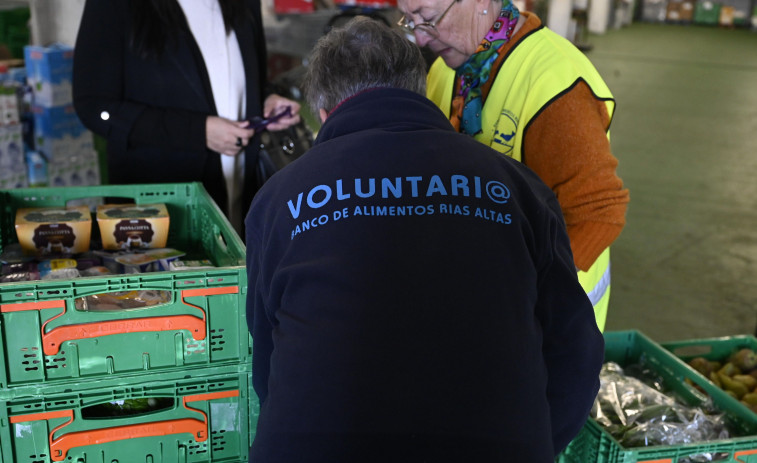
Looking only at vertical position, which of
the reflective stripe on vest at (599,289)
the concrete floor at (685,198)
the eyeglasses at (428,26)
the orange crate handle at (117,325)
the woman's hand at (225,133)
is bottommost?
the concrete floor at (685,198)

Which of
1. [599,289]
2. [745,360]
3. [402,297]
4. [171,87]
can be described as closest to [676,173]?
[745,360]

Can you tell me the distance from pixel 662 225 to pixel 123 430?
4.85 m

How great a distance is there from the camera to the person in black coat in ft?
7.95

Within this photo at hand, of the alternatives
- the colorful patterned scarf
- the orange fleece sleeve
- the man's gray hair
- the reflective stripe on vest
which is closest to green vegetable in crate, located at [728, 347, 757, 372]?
the reflective stripe on vest

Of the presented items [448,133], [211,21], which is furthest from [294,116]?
[448,133]

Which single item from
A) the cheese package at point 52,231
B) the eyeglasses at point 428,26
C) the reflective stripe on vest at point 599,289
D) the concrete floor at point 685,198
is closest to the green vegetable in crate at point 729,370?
the reflective stripe on vest at point 599,289

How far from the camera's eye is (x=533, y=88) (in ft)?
5.92

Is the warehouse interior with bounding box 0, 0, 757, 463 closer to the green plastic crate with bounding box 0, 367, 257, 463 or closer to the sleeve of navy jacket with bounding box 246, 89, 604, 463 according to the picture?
the green plastic crate with bounding box 0, 367, 257, 463

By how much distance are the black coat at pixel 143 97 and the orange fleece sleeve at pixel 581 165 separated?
1.22m

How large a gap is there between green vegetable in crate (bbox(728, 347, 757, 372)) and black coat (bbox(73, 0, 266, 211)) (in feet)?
6.73

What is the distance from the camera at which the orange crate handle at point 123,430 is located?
171 cm

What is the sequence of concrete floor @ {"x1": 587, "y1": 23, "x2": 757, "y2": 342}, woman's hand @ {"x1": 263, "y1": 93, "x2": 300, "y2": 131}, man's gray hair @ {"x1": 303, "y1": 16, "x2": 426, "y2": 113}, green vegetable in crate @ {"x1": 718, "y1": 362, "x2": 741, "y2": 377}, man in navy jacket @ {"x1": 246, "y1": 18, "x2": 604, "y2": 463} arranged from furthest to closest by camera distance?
concrete floor @ {"x1": 587, "y1": 23, "x2": 757, "y2": 342} < green vegetable in crate @ {"x1": 718, "y1": 362, "x2": 741, "y2": 377} < woman's hand @ {"x1": 263, "y1": 93, "x2": 300, "y2": 131} < man's gray hair @ {"x1": 303, "y1": 16, "x2": 426, "y2": 113} < man in navy jacket @ {"x1": 246, "y1": 18, "x2": 604, "y2": 463}

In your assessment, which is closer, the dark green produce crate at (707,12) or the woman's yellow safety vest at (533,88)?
the woman's yellow safety vest at (533,88)

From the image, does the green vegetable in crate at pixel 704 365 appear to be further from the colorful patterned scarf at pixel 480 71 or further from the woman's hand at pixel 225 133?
the woman's hand at pixel 225 133
